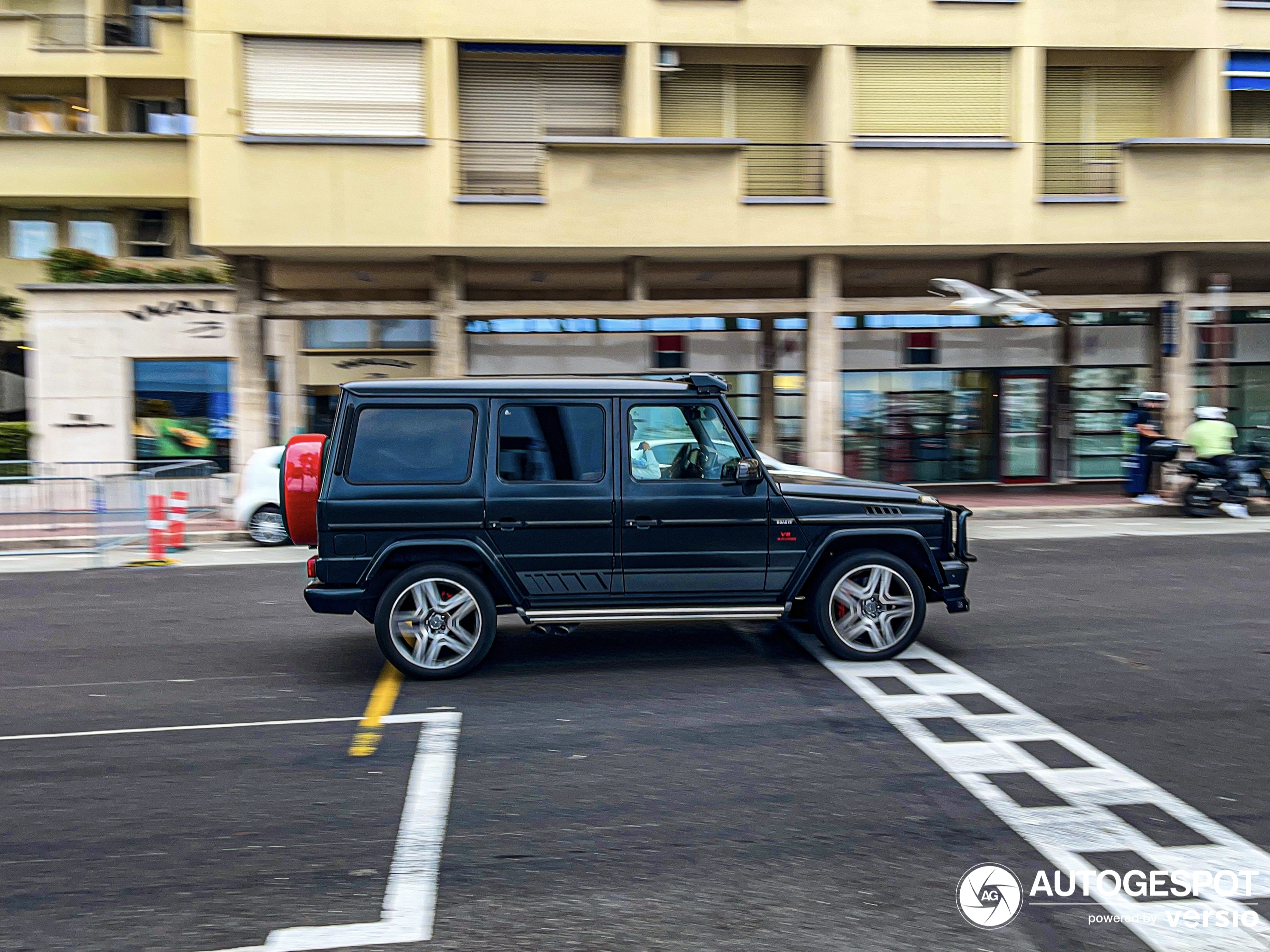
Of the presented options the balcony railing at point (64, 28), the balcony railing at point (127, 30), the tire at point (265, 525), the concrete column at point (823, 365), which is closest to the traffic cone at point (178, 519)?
the tire at point (265, 525)

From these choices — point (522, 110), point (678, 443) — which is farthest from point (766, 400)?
point (678, 443)

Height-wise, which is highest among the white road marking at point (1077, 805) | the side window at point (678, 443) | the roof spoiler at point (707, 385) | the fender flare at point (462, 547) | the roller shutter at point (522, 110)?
the roller shutter at point (522, 110)

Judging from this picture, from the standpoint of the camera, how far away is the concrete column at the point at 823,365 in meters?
19.3

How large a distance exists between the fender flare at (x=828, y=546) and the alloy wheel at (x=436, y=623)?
2.03m

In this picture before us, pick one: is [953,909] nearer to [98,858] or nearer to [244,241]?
[98,858]

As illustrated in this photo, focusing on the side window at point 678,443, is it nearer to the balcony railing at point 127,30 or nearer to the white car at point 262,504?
the white car at point 262,504

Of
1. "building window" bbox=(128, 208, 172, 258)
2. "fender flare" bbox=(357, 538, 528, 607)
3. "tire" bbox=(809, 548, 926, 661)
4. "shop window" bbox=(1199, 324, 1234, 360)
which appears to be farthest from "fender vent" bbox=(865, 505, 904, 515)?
"building window" bbox=(128, 208, 172, 258)

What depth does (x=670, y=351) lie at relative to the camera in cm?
1995

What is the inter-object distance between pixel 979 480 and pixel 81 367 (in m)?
16.6

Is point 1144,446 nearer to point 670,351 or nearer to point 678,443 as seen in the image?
point 670,351

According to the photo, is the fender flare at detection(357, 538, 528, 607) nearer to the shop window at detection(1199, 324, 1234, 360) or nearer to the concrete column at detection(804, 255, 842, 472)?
the concrete column at detection(804, 255, 842, 472)

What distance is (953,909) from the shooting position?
380 cm

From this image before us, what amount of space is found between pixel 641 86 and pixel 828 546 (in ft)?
43.0

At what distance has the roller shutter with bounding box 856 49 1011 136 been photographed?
1861cm
